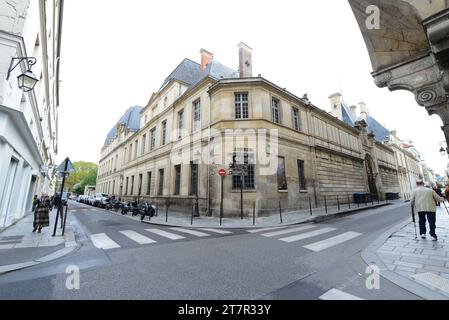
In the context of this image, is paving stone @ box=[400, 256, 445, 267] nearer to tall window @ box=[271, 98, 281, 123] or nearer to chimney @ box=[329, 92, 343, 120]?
tall window @ box=[271, 98, 281, 123]

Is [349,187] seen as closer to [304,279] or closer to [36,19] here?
[304,279]

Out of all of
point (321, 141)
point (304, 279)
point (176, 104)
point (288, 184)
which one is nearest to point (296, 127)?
point (321, 141)

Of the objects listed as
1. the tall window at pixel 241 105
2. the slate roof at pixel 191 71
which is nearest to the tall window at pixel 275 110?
the tall window at pixel 241 105

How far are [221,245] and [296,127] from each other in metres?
14.3

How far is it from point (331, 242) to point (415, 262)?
2186 millimetres

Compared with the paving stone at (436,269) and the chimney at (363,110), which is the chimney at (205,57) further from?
the chimney at (363,110)

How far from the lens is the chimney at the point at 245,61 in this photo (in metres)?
16.8

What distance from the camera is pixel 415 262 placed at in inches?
160

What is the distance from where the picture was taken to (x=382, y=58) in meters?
4.66

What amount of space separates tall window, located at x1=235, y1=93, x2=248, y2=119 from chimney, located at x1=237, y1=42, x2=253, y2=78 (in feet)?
7.34

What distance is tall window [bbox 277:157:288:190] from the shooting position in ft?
47.7

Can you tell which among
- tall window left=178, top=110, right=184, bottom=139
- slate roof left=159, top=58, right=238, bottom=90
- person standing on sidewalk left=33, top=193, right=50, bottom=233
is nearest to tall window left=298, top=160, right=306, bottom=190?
slate roof left=159, top=58, right=238, bottom=90

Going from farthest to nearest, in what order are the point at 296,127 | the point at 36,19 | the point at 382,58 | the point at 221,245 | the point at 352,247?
the point at 296,127
the point at 36,19
the point at 221,245
the point at 352,247
the point at 382,58

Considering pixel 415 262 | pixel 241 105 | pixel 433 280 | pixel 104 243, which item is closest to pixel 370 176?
pixel 241 105
